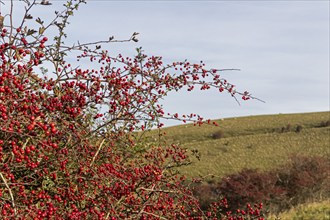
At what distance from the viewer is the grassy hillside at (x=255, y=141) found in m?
45.4

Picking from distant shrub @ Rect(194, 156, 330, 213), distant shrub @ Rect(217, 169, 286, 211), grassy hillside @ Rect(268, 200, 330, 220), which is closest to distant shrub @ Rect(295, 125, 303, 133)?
distant shrub @ Rect(194, 156, 330, 213)

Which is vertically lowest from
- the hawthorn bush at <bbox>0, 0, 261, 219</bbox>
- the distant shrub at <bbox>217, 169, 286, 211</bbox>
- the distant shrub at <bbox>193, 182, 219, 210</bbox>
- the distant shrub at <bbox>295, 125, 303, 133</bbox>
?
the distant shrub at <bbox>193, 182, 219, 210</bbox>

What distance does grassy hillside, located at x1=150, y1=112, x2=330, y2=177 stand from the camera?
149ft

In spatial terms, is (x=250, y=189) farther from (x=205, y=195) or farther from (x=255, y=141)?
(x=255, y=141)

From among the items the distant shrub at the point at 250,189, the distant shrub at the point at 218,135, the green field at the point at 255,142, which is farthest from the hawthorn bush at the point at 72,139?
the distant shrub at the point at 218,135

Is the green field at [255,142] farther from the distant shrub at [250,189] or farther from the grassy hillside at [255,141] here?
the distant shrub at [250,189]

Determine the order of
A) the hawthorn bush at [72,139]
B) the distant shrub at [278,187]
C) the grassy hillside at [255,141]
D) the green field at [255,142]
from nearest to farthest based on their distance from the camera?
the hawthorn bush at [72,139]
the distant shrub at [278,187]
the green field at [255,142]
the grassy hillside at [255,141]

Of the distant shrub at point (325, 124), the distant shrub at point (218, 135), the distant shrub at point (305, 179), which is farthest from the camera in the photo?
the distant shrub at point (325, 124)

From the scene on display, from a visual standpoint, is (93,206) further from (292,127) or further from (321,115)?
(321,115)

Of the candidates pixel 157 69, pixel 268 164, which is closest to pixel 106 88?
pixel 157 69

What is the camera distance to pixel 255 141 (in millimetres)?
52625

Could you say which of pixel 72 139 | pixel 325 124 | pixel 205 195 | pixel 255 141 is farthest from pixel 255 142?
pixel 72 139

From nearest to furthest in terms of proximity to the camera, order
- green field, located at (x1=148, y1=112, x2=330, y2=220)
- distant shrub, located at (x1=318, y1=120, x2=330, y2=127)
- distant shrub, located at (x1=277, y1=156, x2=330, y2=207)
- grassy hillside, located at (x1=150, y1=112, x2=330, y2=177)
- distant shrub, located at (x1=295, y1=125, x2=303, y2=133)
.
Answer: distant shrub, located at (x1=277, y1=156, x2=330, y2=207)
green field, located at (x1=148, y1=112, x2=330, y2=220)
grassy hillside, located at (x1=150, y1=112, x2=330, y2=177)
distant shrub, located at (x1=295, y1=125, x2=303, y2=133)
distant shrub, located at (x1=318, y1=120, x2=330, y2=127)

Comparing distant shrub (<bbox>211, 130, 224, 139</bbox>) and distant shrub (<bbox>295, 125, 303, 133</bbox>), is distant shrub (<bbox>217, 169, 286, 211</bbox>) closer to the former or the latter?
distant shrub (<bbox>211, 130, 224, 139</bbox>)
